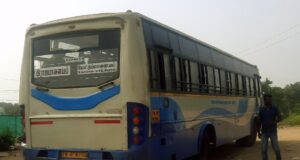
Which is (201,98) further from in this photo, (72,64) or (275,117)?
(72,64)

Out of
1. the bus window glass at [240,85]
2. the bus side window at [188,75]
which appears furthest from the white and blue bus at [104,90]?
the bus window glass at [240,85]

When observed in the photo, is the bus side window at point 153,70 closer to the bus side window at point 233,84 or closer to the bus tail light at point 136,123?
the bus tail light at point 136,123

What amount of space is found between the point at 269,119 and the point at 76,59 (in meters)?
5.36

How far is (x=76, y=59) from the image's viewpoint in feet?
26.5

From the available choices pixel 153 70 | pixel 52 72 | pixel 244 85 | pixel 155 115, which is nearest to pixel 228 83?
pixel 244 85

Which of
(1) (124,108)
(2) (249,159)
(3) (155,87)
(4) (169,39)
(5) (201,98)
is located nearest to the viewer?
(1) (124,108)

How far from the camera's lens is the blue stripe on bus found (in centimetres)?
768

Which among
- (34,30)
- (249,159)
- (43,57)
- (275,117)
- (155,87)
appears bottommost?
(249,159)

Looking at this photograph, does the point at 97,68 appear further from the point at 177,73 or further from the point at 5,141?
the point at 5,141

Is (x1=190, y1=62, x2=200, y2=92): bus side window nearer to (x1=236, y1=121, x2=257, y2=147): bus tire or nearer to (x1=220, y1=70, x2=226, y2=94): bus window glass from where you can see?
(x1=220, y1=70, x2=226, y2=94): bus window glass

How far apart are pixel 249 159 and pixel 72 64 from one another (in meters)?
7.36

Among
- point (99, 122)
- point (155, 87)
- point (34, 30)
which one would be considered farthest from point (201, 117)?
point (34, 30)

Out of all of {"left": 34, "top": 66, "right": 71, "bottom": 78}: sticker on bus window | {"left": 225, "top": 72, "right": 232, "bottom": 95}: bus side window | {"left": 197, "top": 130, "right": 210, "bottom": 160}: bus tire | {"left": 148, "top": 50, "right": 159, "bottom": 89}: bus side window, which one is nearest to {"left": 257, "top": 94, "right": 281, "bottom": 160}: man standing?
{"left": 197, "top": 130, "right": 210, "bottom": 160}: bus tire

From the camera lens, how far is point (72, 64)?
26.6ft
